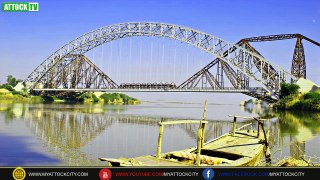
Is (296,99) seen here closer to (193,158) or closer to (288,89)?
(288,89)

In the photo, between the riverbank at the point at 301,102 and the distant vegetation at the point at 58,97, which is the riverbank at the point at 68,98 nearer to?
→ the distant vegetation at the point at 58,97

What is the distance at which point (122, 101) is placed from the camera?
72.2 metres

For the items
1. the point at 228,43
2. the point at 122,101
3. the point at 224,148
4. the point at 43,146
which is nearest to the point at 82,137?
the point at 43,146

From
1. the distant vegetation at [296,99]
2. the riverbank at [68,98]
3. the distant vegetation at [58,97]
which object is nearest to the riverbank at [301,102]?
the distant vegetation at [296,99]

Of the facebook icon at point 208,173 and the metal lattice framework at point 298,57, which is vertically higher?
the metal lattice framework at point 298,57

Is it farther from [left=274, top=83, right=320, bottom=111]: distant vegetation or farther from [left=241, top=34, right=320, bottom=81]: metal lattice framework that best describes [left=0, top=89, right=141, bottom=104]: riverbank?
[left=274, top=83, right=320, bottom=111]: distant vegetation

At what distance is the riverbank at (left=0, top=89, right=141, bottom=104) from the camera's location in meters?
26.0

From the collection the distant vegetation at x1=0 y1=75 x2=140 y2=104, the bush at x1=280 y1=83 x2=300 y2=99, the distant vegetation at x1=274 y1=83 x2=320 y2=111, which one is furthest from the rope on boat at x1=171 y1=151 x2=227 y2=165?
the bush at x1=280 y1=83 x2=300 y2=99

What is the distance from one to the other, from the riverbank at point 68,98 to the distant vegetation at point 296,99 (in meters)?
26.8

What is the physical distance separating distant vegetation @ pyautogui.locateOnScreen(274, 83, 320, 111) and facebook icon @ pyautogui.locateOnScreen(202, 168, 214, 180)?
110 feet

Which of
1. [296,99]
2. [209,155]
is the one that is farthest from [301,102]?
[209,155]

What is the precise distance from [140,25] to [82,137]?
1264 inches

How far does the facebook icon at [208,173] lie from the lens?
3.57 m

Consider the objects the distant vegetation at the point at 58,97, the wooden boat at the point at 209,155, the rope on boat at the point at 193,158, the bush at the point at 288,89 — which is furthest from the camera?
the bush at the point at 288,89
